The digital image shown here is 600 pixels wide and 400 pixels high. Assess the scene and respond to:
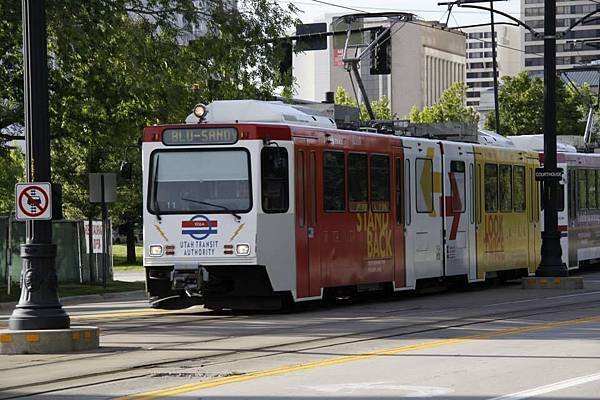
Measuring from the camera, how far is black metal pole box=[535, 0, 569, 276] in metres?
30.6

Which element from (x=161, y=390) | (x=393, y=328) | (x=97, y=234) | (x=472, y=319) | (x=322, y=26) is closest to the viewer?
(x=161, y=390)

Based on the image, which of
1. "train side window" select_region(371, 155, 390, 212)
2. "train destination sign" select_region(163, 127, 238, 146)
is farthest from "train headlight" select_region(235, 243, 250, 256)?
"train side window" select_region(371, 155, 390, 212)

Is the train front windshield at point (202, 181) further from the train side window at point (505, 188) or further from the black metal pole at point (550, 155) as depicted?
the train side window at point (505, 188)

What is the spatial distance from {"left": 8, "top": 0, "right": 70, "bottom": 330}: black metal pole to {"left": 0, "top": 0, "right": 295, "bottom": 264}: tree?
12.7 metres

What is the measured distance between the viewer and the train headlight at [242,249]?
22.2 metres

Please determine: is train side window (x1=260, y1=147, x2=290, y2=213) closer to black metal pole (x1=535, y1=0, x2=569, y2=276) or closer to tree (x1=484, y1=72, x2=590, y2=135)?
black metal pole (x1=535, y1=0, x2=569, y2=276)

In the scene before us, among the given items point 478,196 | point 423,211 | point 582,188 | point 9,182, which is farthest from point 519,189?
point 9,182

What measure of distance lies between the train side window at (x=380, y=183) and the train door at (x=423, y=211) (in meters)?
0.90

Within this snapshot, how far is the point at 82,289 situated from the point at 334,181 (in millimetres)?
13828

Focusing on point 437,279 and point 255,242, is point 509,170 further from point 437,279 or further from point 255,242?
point 255,242

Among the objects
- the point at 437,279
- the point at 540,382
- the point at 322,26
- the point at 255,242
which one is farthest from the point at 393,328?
the point at 322,26

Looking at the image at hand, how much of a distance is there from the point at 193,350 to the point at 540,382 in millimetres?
5322

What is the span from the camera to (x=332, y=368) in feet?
46.9

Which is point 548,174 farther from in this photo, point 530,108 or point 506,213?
point 530,108
